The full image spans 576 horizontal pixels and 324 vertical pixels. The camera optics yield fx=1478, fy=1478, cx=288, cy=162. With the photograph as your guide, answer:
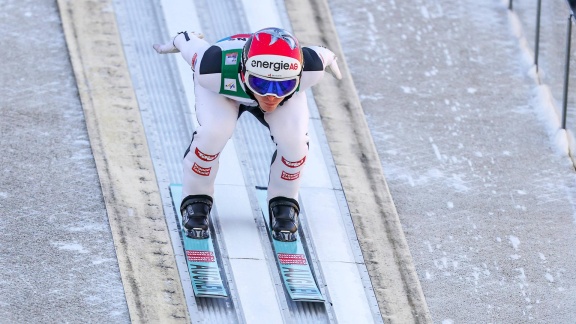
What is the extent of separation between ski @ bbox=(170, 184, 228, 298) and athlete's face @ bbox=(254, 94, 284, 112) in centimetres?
101

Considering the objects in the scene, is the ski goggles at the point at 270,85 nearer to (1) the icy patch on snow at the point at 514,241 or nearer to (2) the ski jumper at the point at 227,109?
(2) the ski jumper at the point at 227,109

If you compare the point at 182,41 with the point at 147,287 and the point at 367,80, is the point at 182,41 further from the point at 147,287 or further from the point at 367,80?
the point at 367,80

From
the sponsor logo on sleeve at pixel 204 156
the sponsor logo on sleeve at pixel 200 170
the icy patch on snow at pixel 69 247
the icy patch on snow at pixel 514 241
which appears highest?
the sponsor logo on sleeve at pixel 204 156

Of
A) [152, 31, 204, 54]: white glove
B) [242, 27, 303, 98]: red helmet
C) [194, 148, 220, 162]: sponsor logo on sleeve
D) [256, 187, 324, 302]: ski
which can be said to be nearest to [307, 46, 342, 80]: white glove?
[242, 27, 303, 98]: red helmet

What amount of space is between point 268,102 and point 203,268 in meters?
1.12

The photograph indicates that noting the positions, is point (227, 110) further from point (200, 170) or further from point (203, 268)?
point (203, 268)

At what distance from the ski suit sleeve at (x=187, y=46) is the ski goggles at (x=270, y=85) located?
0.52 m

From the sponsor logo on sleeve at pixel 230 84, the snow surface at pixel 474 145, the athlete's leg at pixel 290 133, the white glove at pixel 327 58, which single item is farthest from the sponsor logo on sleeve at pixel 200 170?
the snow surface at pixel 474 145

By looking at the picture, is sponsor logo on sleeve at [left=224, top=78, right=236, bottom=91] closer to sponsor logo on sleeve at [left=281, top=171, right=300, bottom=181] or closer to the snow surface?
sponsor logo on sleeve at [left=281, top=171, right=300, bottom=181]

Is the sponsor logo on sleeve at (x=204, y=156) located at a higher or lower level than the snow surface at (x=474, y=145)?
higher

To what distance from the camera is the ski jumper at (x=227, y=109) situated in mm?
8531

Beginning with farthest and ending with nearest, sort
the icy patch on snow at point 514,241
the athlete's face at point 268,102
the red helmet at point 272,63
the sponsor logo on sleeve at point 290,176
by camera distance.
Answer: the icy patch on snow at point 514,241 → the sponsor logo on sleeve at point 290,176 → the athlete's face at point 268,102 → the red helmet at point 272,63

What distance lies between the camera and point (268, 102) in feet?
27.7

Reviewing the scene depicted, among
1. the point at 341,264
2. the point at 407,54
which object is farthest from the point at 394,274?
the point at 407,54
